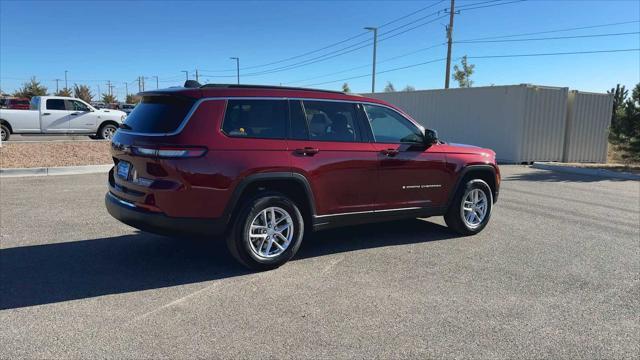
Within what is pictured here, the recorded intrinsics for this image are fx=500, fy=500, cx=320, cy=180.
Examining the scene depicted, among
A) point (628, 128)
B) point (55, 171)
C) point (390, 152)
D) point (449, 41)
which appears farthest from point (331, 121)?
point (449, 41)

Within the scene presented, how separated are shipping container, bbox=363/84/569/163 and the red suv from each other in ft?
41.4

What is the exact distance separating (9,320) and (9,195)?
5767mm

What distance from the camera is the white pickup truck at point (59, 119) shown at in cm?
1797

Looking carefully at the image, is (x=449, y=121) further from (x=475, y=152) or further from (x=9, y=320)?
(x=9, y=320)

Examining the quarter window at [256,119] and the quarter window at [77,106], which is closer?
the quarter window at [256,119]

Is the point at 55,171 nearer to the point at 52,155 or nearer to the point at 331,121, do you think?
the point at 52,155

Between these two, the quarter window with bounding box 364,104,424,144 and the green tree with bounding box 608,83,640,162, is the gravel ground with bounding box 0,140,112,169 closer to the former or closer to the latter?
the quarter window with bounding box 364,104,424,144

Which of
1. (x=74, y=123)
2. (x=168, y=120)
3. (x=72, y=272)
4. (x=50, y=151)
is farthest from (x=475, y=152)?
(x=74, y=123)

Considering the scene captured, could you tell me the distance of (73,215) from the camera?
23.7 feet

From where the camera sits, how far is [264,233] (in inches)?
196

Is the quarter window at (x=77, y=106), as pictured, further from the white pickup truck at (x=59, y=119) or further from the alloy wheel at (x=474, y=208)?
the alloy wheel at (x=474, y=208)

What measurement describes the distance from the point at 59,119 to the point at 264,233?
1644 centimetres

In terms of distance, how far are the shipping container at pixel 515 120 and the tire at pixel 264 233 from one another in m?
14.5

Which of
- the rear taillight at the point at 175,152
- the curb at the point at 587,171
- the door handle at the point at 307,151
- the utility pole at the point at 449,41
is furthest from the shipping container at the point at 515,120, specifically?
the rear taillight at the point at 175,152
